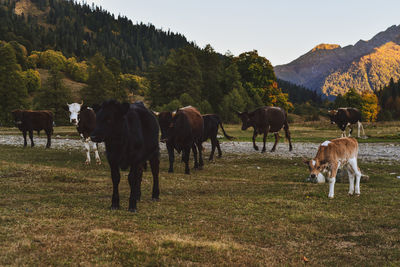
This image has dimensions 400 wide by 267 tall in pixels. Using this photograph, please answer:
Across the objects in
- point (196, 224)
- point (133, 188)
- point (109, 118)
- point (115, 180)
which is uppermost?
point (109, 118)

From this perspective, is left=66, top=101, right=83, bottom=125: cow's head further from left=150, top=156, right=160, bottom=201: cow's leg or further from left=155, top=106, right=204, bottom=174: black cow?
left=150, top=156, right=160, bottom=201: cow's leg

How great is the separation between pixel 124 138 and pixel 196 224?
2575 millimetres

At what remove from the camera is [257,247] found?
5.79 metres

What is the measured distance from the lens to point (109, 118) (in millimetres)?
7391

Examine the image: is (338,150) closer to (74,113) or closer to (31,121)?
(74,113)

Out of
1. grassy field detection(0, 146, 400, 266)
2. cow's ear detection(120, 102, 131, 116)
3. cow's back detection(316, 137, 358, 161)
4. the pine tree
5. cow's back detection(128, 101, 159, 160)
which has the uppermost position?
the pine tree

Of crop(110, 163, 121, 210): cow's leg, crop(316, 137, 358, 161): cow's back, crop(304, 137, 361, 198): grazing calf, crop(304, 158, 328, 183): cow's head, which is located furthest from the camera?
crop(316, 137, 358, 161): cow's back

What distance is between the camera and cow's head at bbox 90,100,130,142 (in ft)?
24.0

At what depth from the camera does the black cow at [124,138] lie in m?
7.38

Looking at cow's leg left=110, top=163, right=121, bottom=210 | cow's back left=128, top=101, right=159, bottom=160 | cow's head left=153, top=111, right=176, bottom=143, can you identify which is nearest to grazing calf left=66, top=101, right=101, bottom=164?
cow's head left=153, top=111, right=176, bottom=143

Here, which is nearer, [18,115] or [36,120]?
[18,115]

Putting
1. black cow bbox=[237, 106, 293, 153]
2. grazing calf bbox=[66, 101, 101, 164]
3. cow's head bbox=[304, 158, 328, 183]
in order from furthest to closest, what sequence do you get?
black cow bbox=[237, 106, 293, 153], grazing calf bbox=[66, 101, 101, 164], cow's head bbox=[304, 158, 328, 183]

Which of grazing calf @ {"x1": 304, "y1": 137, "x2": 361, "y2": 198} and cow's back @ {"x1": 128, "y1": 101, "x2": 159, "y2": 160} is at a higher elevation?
cow's back @ {"x1": 128, "y1": 101, "x2": 159, "y2": 160}

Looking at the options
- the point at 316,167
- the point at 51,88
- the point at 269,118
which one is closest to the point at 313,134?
the point at 269,118
